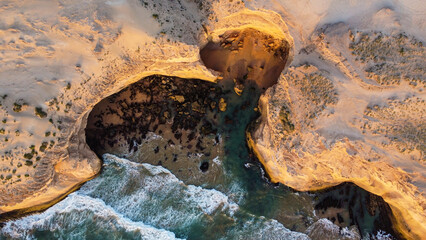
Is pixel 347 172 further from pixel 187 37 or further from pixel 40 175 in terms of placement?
pixel 40 175

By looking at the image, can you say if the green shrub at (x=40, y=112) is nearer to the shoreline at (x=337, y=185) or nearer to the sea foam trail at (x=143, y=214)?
the sea foam trail at (x=143, y=214)

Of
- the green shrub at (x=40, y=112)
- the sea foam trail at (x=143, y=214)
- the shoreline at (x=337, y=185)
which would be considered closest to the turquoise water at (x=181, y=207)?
the sea foam trail at (x=143, y=214)

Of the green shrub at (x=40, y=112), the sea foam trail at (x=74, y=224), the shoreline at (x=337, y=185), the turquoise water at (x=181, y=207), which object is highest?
the shoreline at (x=337, y=185)

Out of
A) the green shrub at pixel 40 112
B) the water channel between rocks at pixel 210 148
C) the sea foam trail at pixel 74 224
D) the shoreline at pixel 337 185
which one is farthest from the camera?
the water channel between rocks at pixel 210 148

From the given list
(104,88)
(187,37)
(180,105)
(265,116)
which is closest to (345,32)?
(265,116)

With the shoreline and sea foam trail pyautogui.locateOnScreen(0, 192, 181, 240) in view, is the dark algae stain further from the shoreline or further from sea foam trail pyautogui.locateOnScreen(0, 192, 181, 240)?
sea foam trail pyautogui.locateOnScreen(0, 192, 181, 240)

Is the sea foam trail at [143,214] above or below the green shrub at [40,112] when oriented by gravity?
below

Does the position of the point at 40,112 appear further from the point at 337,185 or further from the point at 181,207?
the point at 337,185

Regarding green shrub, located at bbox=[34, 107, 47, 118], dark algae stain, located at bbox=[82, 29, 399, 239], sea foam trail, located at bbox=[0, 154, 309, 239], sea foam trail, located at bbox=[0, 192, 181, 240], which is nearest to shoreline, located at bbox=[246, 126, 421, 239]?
dark algae stain, located at bbox=[82, 29, 399, 239]

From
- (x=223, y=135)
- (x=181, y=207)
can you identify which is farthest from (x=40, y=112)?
(x=223, y=135)
